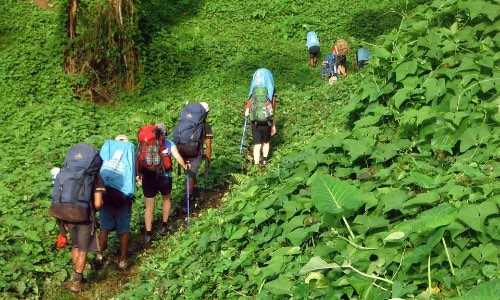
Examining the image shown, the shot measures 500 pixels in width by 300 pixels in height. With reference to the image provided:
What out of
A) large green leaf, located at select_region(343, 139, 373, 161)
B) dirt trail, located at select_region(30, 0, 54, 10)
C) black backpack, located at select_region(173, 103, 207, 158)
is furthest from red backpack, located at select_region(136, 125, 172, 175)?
dirt trail, located at select_region(30, 0, 54, 10)

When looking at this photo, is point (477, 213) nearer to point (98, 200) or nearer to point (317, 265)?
point (317, 265)

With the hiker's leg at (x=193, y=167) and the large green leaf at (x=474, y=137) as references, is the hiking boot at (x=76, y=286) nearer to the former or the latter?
the hiker's leg at (x=193, y=167)

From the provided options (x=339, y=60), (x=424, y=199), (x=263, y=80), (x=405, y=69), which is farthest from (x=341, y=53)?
(x=424, y=199)

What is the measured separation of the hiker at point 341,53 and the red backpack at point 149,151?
34.4 ft

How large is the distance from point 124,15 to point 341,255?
51.3 feet

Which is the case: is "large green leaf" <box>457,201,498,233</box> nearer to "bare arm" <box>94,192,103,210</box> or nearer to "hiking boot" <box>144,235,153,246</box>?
"bare arm" <box>94,192,103,210</box>

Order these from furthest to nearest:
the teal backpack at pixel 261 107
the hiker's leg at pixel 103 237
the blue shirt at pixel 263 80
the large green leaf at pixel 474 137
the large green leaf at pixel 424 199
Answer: the blue shirt at pixel 263 80 < the teal backpack at pixel 261 107 < the hiker's leg at pixel 103 237 < the large green leaf at pixel 474 137 < the large green leaf at pixel 424 199

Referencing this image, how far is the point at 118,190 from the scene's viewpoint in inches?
338

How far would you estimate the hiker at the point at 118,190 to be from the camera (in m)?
8.58

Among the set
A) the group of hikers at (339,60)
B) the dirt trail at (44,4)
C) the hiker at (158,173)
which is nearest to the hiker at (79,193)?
the hiker at (158,173)

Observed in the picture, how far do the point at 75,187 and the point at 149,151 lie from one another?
64.6 inches

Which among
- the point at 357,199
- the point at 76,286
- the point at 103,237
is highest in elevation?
the point at 357,199

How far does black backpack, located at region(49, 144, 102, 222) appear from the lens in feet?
25.2

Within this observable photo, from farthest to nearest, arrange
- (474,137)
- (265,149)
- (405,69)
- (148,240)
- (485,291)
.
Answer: (265,149)
(148,240)
(405,69)
(474,137)
(485,291)
